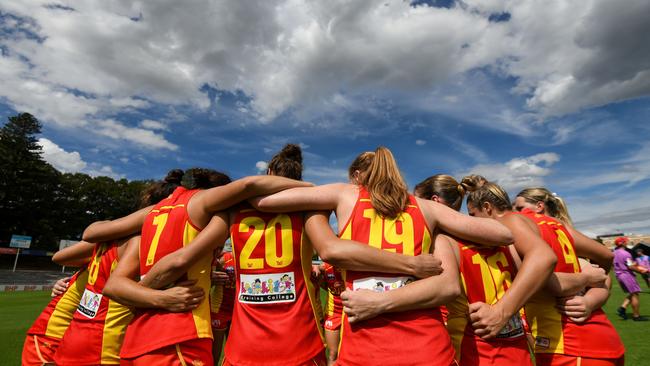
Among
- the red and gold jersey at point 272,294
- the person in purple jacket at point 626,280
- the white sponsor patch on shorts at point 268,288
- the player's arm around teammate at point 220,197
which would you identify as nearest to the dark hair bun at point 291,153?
the player's arm around teammate at point 220,197

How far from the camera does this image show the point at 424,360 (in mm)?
2158

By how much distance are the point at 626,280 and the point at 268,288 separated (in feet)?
45.5

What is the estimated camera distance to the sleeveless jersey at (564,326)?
2.97 metres

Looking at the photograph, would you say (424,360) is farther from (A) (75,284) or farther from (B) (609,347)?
(A) (75,284)

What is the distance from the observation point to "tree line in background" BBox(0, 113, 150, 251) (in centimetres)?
5141

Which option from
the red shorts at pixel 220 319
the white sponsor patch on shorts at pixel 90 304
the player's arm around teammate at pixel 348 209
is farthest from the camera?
the red shorts at pixel 220 319

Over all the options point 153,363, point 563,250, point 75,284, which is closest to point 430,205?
point 563,250

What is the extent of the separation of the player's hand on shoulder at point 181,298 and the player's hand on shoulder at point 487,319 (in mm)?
2036

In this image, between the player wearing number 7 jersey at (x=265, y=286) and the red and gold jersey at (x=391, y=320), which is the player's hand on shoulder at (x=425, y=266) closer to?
the red and gold jersey at (x=391, y=320)

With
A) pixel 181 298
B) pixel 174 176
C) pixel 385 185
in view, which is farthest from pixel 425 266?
pixel 174 176

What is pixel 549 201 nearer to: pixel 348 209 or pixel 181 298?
pixel 348 209

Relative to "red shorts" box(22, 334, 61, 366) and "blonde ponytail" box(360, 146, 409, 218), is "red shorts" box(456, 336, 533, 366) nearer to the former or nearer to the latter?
"blonde ponytail" box(360, 146, 409, 218)

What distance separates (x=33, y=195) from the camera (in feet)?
176

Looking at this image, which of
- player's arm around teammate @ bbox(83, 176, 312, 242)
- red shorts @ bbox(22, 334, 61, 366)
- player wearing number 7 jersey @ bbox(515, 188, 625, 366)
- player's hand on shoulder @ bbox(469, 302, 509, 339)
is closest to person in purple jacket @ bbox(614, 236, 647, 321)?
player wearing number 7 jersey @ bbox(515, 188, 625, 366)
